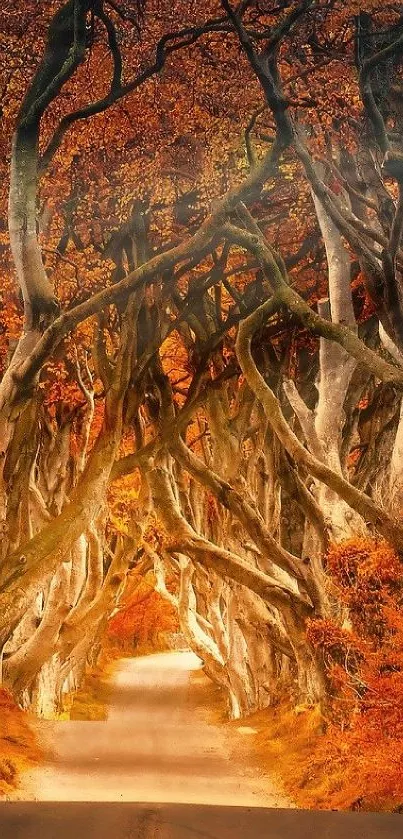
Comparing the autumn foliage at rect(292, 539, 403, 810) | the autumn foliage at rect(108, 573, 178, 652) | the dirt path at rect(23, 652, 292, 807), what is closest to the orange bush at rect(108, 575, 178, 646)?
the autumn foliage at rect(108, 573, 178, 652)

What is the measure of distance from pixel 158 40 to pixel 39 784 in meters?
8.31

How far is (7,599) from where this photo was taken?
11.7 m

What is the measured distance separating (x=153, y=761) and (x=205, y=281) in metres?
6.75

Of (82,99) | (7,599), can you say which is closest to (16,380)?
(7,599)

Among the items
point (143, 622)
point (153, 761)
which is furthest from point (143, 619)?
point (153, 761)

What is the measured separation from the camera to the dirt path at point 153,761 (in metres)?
12.5

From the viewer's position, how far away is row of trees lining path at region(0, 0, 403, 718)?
10250 mm

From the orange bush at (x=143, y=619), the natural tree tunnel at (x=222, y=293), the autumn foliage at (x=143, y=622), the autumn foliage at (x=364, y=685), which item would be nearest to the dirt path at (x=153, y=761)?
the autumn foliage at (x=364, y=685)

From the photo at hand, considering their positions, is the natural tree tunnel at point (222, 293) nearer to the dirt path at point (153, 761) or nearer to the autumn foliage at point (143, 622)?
the dirt path at point (153, 761)

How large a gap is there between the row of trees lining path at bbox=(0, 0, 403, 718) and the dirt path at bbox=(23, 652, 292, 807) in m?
1.30

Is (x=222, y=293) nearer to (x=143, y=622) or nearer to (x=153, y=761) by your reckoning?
(x=153, y=761)

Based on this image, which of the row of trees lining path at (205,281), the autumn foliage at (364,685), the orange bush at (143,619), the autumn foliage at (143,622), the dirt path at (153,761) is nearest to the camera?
the row of trees lining path at (205,281)

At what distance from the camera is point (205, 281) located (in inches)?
588

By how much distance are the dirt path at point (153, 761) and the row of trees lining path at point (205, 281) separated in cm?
130
